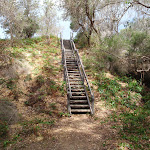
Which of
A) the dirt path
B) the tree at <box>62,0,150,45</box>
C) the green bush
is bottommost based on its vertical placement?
the dirt path

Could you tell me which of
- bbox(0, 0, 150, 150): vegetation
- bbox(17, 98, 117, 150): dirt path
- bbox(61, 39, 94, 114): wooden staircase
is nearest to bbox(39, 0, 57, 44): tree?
bbox(0, 0, 150, 150): vegetation

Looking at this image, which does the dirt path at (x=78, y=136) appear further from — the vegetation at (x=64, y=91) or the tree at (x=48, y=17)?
the tree at (x=48, y=17)

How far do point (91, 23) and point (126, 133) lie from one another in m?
13.9

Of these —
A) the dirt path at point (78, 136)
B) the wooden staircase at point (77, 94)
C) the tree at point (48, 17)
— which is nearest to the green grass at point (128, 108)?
the dirt path at point (78, 136)

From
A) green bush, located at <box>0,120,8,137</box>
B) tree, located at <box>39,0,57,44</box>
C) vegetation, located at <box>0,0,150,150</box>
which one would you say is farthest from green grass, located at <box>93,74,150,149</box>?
tree, located at <box>39,0,57,44</box>

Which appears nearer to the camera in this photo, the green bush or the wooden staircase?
the green bush

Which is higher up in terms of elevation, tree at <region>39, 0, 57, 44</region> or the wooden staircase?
tree at <region>39, 0, 57, 44</region>

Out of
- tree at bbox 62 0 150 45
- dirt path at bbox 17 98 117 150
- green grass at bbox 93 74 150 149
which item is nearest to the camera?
dirt path at bbox 17 98 117 150

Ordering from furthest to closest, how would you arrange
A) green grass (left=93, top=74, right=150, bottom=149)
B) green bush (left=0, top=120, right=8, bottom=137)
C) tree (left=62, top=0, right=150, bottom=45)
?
tree (left=62, top=0, right=150, bottom=45) < green grass (left=93, top=74, right=150, bottom=149) < green bush (left=0, top=120, right=8, bottom=137)

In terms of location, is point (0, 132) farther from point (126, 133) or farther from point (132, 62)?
point (132, 62)

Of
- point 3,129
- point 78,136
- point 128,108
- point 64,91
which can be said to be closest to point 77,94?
point 64,91

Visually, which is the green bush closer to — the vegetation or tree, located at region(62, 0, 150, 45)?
the vegetation

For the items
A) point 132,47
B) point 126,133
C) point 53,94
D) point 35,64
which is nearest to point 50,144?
point 126,133

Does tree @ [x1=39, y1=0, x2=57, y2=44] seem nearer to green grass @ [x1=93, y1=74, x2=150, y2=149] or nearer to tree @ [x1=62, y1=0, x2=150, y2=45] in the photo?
tree @ [x1=62, y1=0, x2=150, y2=45]
